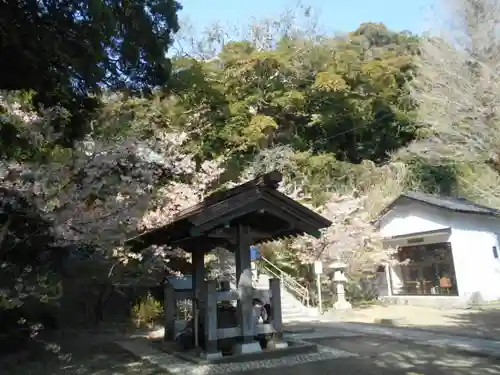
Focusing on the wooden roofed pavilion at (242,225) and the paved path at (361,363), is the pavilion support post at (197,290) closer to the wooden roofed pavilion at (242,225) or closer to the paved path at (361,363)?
the wooden roofed pavilion at (242,225)

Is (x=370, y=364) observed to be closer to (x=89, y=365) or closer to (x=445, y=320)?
(x=89, y=365)

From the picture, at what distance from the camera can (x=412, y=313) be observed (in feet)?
45.6

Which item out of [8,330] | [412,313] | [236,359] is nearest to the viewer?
[236,359]

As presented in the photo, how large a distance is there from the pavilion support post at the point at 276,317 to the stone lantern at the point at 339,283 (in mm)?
7857

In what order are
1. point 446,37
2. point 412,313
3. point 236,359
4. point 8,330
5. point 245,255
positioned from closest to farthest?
point 236,359, point 245,255, point 8,330, point 412,313, point 446,37

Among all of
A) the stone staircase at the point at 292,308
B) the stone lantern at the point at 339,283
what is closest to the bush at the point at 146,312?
the stone staircase at the point at 292,308

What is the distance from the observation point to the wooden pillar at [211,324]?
22.0ft

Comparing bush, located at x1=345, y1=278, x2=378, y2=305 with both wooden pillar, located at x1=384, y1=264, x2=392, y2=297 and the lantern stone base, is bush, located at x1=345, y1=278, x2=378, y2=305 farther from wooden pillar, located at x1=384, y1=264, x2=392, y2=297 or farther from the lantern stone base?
the lantern stone base

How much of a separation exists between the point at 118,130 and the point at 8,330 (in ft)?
20.8

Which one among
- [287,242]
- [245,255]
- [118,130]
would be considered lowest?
[245,255]

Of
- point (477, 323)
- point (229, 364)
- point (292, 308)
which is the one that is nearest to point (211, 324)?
point (229, 364)

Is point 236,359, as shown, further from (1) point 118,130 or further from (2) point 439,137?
(2) point 439,137

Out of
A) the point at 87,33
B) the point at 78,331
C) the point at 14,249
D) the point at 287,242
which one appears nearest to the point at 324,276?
the point at 287,242

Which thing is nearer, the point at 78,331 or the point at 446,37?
the point at 78,331
